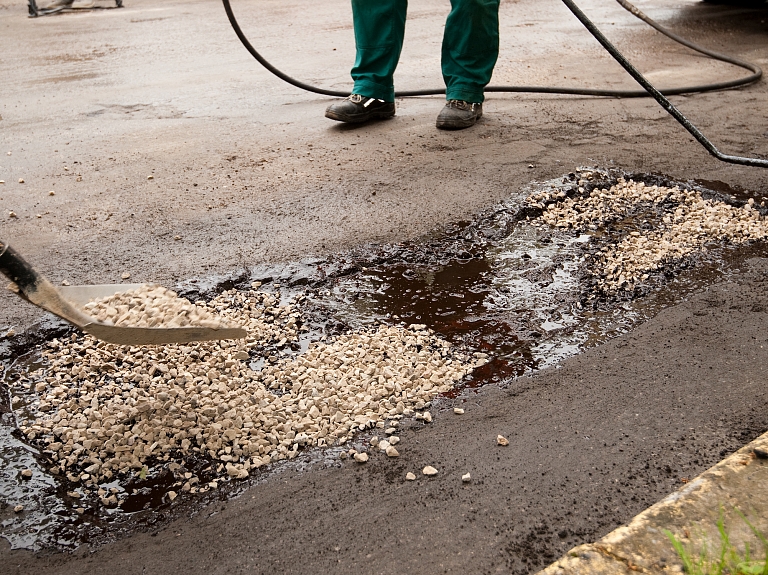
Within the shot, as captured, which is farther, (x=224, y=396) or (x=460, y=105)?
(x=460, y=105)

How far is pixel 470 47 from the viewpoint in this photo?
390cm

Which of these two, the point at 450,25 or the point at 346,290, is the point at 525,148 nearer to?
the point at 450,25

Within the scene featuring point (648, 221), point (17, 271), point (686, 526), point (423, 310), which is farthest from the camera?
point (648, 221)

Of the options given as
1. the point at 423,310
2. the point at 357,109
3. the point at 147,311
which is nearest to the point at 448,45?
the point at 357,109

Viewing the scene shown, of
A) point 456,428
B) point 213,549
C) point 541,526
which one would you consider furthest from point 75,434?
point 541,526

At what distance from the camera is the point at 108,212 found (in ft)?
10.0

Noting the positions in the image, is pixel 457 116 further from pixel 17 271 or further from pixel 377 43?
pixel 17 271

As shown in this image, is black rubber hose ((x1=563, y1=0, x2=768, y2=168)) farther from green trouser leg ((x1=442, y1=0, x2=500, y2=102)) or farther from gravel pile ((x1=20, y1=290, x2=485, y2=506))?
gravel pile ((x1=20, y1=290, x2=485, y2=506))

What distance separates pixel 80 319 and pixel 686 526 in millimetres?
1432

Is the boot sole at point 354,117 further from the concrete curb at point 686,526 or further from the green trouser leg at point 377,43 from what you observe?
the concrete curb at point 686,526

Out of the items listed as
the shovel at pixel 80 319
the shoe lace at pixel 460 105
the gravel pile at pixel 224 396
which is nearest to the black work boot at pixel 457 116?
the shoe lace at pixel 460 105

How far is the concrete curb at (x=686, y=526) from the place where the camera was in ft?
4.05

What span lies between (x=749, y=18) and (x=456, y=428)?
22.1ft

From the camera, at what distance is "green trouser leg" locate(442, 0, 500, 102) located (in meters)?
3.83
